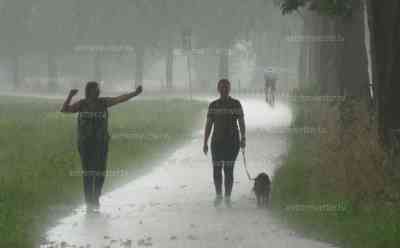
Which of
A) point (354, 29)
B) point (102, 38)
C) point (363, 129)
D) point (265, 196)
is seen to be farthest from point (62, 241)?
point (102, 38)

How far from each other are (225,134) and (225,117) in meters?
0.29

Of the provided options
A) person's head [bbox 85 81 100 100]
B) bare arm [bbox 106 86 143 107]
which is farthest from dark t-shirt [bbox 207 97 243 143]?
person's head [bbox 85 81 100 100]

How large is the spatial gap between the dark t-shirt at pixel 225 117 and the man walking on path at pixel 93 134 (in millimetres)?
1446

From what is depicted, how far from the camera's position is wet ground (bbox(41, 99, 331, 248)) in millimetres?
10461

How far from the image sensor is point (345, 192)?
465 inches

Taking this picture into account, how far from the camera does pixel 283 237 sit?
35.1 feet

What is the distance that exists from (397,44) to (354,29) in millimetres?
6450

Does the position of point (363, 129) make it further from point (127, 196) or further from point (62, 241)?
point (62, 241)

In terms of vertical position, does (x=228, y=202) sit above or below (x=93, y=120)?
below

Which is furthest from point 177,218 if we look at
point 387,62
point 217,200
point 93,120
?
point 387,62

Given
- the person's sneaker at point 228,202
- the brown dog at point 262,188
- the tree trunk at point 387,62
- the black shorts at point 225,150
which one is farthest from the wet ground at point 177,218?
the tree trunk at point 387,62

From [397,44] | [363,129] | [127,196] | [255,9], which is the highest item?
[255,9]

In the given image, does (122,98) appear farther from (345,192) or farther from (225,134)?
(345,192)

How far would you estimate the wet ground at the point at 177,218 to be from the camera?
412 inches
